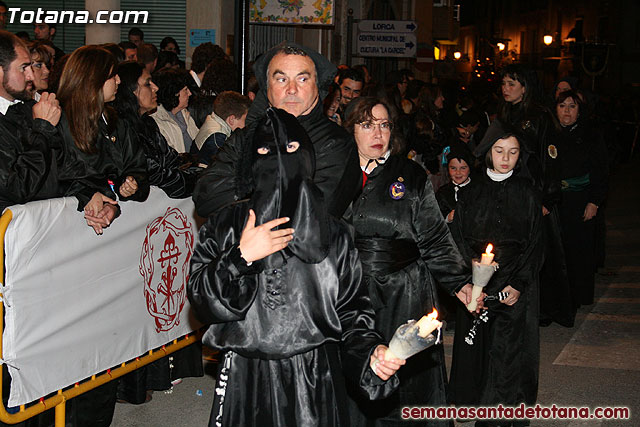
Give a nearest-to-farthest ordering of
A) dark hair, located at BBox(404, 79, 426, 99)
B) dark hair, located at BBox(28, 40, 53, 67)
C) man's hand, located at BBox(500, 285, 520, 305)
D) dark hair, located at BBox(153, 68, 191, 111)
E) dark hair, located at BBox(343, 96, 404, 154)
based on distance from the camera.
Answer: dark hair, located at BBox(343, 96, 404, 154), man's hand, located at BBox(500, 285, 520, 305), dark hair, located at BBox(28, 40, 53, 67), dark hair, located at BBox(153, 68, 191, 111), dark hair, located at BBox(404, 79, 426, 99)

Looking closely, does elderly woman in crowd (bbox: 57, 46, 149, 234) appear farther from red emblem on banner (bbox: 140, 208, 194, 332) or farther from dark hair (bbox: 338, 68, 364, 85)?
dark hair (bbox: 338, 68, 364, 85)

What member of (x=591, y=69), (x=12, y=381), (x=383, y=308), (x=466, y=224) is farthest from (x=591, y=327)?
(x=591, y=69)

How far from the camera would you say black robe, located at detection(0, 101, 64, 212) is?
5.01 metres

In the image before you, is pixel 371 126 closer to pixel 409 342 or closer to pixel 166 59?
pixel 409 342

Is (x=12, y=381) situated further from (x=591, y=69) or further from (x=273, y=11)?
(x=591, y=69)

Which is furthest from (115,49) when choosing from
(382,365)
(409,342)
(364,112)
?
(409,342)

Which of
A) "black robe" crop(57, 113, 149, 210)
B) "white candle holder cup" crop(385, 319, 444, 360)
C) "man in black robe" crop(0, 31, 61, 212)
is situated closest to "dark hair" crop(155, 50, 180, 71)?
"black robe" crop(57, 113, 149, 210)

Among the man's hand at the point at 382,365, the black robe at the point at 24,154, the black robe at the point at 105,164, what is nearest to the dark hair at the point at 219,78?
the black robe at the point at 105,164

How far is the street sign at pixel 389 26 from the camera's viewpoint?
18.5 m

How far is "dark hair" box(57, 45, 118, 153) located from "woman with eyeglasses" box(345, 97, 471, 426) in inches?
66.2

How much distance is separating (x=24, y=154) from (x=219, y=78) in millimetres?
3889

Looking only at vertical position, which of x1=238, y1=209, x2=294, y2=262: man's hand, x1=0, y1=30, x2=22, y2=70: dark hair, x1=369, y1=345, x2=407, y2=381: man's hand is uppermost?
x1=0, y1=30, x2=22, y2=70: dark hair

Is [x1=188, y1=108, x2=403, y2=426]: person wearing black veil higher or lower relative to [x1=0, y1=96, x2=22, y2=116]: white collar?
lower

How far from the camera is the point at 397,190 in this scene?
529 centimetres
